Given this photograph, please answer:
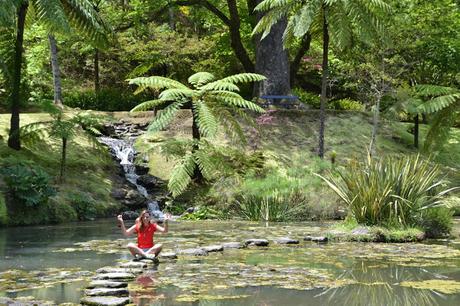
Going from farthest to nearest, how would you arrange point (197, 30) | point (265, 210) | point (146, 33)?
1. point (197, 30)
2. point (146, 33)
3. point (265, 210)

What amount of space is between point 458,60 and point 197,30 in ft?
47.8

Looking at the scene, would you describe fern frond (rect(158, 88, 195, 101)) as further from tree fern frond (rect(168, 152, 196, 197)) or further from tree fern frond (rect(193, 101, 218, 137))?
tree fern frond (rect(168, 152, 196, 197))

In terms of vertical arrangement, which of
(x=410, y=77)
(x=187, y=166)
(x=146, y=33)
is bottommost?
(x=187, y=166)

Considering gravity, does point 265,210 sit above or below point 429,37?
below

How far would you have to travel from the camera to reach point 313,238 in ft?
37.6

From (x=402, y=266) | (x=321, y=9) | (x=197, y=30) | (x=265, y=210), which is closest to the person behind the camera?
(x=402, y=266)

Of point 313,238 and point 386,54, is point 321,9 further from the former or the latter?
point 313,238

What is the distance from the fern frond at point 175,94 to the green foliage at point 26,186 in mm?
3580

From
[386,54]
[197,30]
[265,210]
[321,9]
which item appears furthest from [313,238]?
[197,30]

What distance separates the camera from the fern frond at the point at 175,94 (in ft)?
54.5

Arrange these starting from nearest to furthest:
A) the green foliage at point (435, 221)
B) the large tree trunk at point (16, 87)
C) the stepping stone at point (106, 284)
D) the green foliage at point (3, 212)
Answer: the stepping stone at point (106, 284) < the green foliage at point (435, 221) < the green foliage at point (3, 212) < the large tree trunk at point (16, 87)

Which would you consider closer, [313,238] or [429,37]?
[313,238]

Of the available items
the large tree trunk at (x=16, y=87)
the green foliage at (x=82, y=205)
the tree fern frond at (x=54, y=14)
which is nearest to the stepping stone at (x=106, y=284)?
the green foliage at (x=82, y=205)

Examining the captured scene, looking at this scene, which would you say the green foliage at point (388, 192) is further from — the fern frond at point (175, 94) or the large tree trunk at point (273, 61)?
the large tree trunk at point (273, 61)
